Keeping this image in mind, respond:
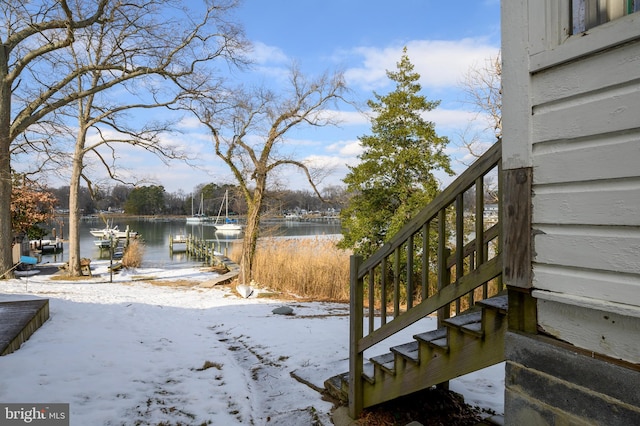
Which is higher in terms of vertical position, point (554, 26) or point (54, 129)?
point (54, 129)

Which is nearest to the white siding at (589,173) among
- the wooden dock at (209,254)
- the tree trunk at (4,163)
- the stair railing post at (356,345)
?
the stair railing post at (356,345)

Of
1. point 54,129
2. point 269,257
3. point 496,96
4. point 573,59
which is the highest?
point 496,96

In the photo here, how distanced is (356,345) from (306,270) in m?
7.02

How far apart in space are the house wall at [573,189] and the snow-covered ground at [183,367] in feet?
5.79

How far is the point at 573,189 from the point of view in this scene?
1586 mm

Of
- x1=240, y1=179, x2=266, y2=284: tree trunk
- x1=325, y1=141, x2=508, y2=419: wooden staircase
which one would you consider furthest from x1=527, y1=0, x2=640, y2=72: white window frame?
x1=240, y1=179, x2=266, y2=284: tree trunk

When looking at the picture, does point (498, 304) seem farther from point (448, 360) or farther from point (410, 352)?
point (410, 352)

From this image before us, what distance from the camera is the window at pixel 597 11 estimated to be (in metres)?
1.51

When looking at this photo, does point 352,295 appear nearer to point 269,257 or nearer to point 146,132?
point 269,257

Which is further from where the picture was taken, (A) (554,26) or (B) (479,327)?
(B) (479,327)

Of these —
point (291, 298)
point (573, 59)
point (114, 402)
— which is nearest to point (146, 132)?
point (291, 298)

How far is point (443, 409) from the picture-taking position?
301cm

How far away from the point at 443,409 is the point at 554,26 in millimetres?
2784

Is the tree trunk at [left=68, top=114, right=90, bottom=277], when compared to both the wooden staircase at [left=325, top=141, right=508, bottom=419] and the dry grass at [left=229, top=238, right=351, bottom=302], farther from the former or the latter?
the wooden staircase at [left=325, top=141, right=508, bottom=419]
